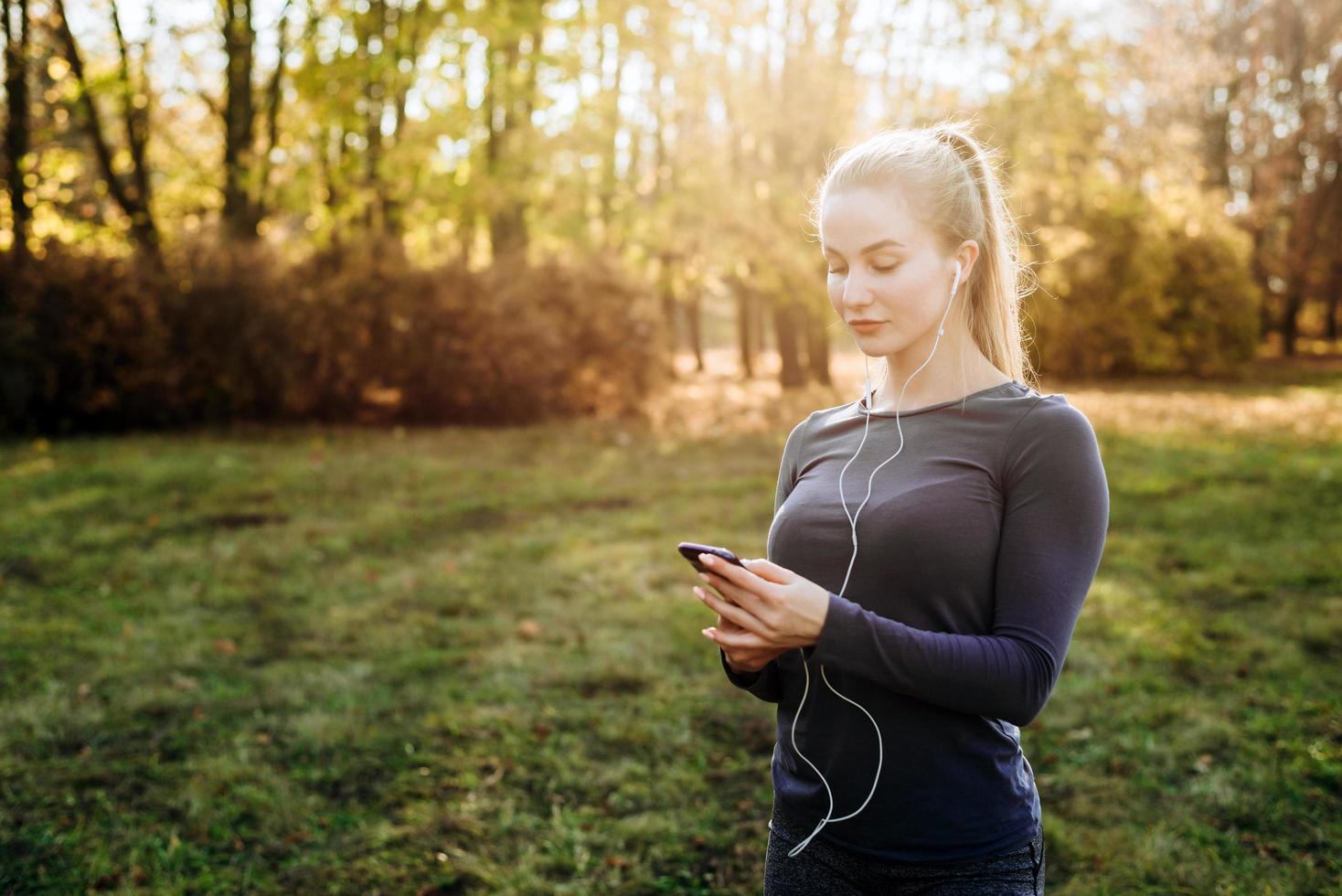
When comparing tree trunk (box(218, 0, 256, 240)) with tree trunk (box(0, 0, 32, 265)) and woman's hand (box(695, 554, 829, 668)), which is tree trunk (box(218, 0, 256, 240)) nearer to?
tree trunk (box(0, 0, 32, 265))

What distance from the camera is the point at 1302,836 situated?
3.64 m

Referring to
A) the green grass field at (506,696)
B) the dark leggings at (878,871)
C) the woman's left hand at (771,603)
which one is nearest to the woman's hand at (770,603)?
the woman's left hand at (771,603)

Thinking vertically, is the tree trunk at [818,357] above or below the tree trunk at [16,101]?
below

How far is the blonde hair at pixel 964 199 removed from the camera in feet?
6.05

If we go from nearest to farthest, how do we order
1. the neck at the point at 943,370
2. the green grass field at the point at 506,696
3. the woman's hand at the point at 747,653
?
the woman's hand at the point at 747,653
the neck at the point at 943,370
the green grass field at the point at 506,696

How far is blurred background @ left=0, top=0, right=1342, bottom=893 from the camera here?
3.92 metres

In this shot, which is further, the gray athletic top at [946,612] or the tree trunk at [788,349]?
the tree trunk at [788,349]

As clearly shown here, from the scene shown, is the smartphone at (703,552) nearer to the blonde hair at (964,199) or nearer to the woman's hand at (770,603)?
the woman's hand at (770,603)

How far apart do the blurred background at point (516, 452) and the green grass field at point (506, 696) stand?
0.03m

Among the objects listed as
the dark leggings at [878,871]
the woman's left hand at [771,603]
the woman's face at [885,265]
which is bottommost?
the dark leggings at [878,871]

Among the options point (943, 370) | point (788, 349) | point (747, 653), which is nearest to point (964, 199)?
point (943, 370)

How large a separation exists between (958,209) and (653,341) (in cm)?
1374

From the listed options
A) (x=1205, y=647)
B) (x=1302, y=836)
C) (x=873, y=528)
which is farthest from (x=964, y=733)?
(x=1205, y=647)

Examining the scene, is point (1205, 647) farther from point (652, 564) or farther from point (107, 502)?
point (107, 502)
